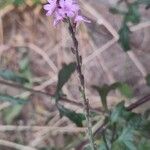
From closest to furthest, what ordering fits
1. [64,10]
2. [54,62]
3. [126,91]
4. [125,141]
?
[64,10]
[125,141]
[126,91]
[54,62]

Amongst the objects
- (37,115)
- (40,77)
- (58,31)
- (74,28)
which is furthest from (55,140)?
(74,28)

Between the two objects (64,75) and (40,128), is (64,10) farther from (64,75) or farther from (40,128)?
(40,128)

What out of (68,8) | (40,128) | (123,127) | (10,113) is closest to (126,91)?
(40,128)

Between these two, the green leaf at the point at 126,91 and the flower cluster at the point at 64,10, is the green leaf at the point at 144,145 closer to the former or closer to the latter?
the green leaf at the point at 126,91

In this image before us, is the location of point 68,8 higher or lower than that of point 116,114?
higher

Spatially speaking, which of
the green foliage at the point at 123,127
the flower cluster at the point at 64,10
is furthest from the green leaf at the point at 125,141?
the flower cluster at the point at 64,10

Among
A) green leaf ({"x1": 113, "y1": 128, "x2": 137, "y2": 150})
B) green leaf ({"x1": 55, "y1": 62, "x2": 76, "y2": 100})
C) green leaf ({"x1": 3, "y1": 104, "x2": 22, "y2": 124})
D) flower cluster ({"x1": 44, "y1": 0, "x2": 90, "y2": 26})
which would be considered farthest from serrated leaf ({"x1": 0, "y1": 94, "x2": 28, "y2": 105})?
green leaf ({"x1": 3, "y1": 104, "x2": 22, "y2": 124})
